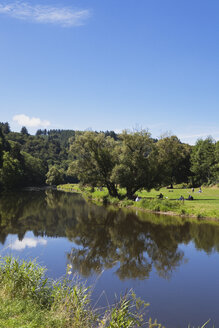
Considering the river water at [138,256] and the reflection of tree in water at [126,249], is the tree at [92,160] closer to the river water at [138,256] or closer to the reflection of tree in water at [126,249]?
the river water at [138,256]

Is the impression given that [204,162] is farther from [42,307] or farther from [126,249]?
[42,307]

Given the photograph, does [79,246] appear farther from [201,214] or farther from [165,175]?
[165,175]

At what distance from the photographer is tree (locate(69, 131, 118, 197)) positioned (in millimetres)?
51031

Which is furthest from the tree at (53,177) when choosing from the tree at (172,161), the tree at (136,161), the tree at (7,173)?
the tree at (136,161)

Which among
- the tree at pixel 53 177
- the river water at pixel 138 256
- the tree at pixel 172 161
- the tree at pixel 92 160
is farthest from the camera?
the tree at pixel 53 177

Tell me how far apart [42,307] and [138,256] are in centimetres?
1086

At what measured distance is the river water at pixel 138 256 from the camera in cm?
1202

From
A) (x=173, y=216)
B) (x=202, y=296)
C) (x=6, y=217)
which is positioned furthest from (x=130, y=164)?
(x=202, y=296)

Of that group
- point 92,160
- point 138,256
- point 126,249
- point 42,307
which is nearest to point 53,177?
point 92,160

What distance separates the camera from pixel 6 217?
32469mm

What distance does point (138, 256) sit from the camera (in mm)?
18531

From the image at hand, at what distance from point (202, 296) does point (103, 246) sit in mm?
9191

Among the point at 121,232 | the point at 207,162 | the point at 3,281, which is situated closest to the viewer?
the point at 3,281

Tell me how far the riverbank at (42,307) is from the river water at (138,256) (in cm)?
152
